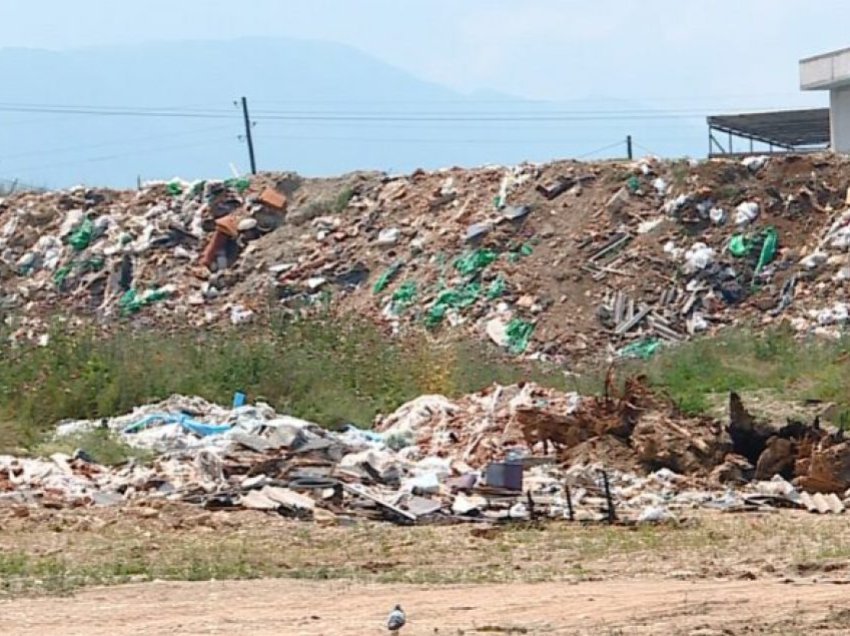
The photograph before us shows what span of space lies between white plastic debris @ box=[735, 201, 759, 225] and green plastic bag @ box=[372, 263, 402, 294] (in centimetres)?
612

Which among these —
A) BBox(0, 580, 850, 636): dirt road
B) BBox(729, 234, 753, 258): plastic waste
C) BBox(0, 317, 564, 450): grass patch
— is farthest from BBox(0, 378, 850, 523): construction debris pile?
BBox(729, 234, 753, 258): plastic waste

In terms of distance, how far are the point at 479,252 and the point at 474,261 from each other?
291mm

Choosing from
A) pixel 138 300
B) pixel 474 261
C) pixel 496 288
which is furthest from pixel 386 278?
pixel 138 300

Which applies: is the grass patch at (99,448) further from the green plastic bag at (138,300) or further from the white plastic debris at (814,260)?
the green plastic bag at (138,300)

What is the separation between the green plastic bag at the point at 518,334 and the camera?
97.0 feet

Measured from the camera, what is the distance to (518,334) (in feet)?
98.3

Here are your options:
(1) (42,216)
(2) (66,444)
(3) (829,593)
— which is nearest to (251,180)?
(1) (42,216)

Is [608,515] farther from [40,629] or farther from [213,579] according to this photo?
[40,629]

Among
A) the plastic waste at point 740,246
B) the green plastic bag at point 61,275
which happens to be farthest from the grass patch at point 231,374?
the green plastic bag at point 61,275

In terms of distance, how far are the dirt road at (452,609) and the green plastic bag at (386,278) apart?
22139 mm

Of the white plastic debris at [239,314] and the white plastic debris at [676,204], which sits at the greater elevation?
the white plastic debris at [676,204]

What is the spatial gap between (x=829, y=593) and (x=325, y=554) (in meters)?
4.01

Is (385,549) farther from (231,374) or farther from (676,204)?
(676,204)

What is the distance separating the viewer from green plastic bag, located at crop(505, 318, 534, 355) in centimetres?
2956
